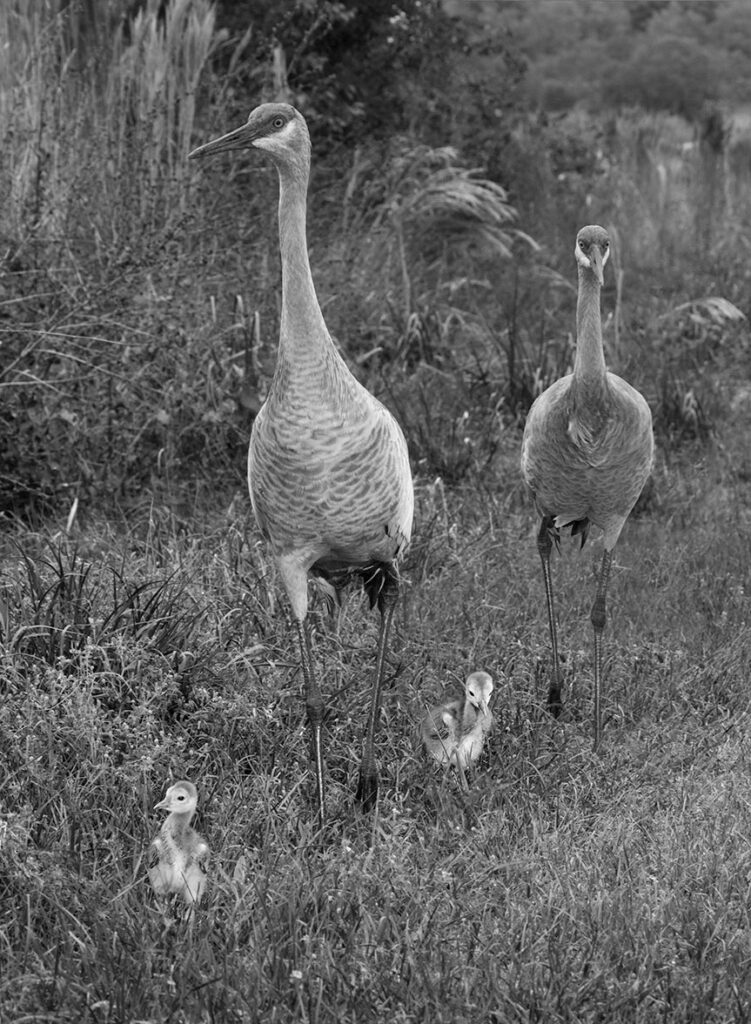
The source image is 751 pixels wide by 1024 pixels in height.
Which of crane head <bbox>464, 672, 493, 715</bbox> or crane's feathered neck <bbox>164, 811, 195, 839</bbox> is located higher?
crane's feathered neck <bbox>164, 811, 195, 839</bbox>

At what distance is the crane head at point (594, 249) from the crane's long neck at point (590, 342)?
1.3 inches

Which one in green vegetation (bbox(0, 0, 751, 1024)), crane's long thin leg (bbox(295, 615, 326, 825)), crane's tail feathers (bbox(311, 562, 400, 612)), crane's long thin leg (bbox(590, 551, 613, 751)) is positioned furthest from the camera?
crane's long thin leg (bbox(590, 551, 613, 751))

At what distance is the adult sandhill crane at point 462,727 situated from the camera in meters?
4.23

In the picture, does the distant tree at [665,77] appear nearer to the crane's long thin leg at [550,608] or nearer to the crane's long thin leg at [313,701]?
the crane's long thin leg at [550,608]

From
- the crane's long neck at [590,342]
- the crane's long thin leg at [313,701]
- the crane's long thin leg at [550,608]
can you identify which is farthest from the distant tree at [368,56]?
the crane's long thin leg at [313,701]

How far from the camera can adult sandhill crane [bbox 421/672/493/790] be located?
423cm

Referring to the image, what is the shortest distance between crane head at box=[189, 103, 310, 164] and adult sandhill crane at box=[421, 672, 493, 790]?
157cm

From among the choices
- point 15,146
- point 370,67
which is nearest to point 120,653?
point 15,146

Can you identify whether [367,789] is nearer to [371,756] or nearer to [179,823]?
[371,756]

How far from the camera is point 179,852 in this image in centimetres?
349

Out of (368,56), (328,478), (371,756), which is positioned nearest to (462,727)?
(371,756)

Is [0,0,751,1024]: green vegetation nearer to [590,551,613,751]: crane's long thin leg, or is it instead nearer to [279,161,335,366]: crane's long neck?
[590,551,613,751]: crane's long thin leg

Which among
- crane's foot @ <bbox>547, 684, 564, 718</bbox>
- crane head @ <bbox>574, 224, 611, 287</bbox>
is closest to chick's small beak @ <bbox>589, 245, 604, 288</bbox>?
crane head @ <bbox>574, 224, 611, 287</bbox>

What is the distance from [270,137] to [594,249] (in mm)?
1292
